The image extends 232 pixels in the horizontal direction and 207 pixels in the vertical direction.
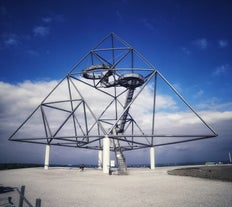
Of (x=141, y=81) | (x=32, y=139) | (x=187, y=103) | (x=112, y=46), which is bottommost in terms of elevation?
(x=32, y=139)

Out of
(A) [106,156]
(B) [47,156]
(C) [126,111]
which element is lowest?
(B) [47,156]

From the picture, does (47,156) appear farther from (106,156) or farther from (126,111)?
(126,111)

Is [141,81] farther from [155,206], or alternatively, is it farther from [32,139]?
[155,206]

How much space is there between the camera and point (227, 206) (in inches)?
259

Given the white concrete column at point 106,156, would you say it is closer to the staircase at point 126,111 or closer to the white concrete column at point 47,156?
the staircase at point 126,111

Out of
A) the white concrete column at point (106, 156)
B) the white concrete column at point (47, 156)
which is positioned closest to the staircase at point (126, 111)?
the white concrete column at point (106, 156)

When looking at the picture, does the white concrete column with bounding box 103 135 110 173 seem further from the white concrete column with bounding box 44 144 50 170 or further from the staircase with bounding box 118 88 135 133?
the white concrete column with bounding box 44 144 50 170

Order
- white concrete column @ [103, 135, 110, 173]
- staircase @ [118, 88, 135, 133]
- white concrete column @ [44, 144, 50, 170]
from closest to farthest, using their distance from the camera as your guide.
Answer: white concrete column @ [103, 135, 110, 173], staircase @ [118, 88, 135, 133], white concrete column @ [44, 144, 50, 170]

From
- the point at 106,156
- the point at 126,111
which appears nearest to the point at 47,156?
the point at 106,156

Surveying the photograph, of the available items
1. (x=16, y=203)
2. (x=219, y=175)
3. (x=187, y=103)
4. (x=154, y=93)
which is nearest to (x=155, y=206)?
(x=16, y=203)

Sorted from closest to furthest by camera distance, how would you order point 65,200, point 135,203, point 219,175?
1. point 135,203
2. point 65,200
3. point 219,175

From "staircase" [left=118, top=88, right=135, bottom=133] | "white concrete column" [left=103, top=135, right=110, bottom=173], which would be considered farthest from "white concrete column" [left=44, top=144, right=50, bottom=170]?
"white concrete column" [left=103, top=135, right=110, bottom=173]

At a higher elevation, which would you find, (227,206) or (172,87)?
(172,87)

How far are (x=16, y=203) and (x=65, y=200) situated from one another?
1.87 m
